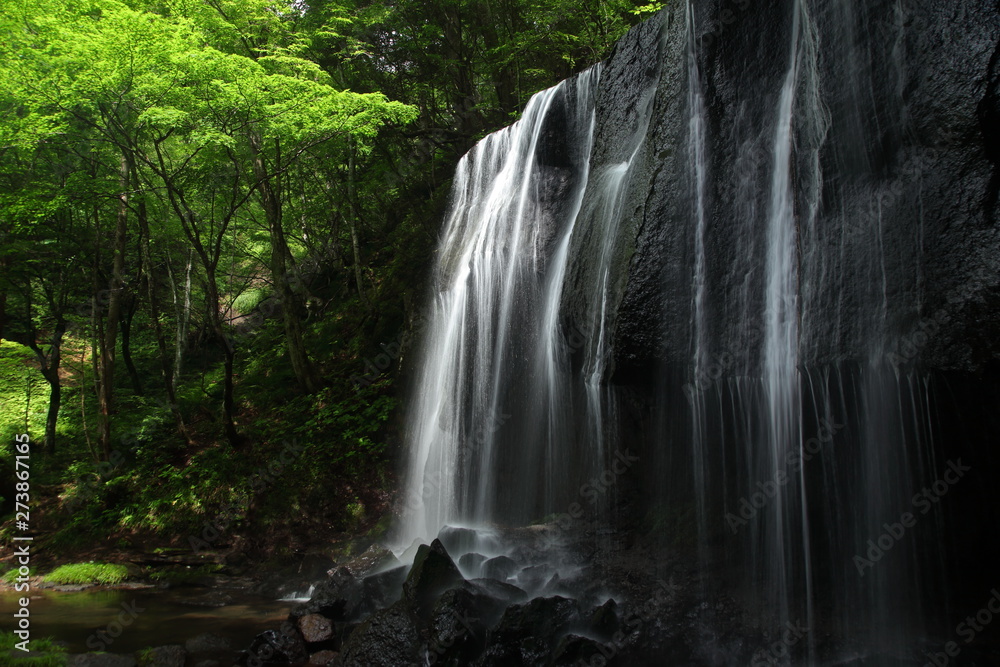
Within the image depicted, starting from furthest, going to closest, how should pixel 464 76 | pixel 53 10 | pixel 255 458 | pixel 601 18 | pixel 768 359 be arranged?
pixel 464 76 → pixel 601 18 → pixel 255 458 → pixel 53 10 → pixel 768 359

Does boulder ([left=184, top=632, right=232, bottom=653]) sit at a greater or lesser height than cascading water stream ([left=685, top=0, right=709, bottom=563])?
lesser

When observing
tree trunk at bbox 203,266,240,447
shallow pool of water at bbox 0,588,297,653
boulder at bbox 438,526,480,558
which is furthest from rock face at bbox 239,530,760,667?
tree trunk at bbox 203,266,240,447

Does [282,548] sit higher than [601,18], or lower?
lower

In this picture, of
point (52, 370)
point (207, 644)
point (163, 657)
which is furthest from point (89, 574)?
point (52, 370)

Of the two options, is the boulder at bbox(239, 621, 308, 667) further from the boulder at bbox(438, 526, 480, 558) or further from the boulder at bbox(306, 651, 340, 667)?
the boulder at bbox(438, 526, 480, 558)

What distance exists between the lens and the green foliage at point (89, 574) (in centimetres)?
985

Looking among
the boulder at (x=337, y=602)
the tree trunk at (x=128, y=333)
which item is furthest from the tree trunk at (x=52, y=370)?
the boulder at (x=337, y=602)

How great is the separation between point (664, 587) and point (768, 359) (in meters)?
2.85

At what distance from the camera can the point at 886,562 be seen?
5180 mm

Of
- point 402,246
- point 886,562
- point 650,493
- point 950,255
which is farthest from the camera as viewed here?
point 402,246

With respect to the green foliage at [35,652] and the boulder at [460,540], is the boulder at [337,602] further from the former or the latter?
the green foliage at [35,652]

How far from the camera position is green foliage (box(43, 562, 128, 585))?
985cm

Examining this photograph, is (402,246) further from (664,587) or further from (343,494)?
(664,587)

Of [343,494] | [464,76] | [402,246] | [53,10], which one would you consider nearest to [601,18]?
[464,76]
